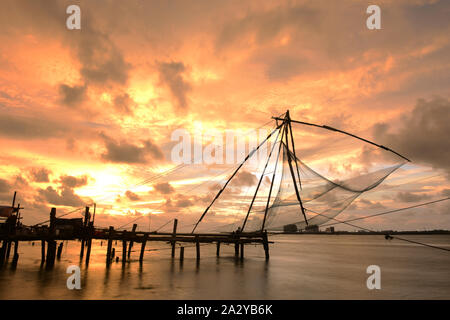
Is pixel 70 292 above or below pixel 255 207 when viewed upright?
below

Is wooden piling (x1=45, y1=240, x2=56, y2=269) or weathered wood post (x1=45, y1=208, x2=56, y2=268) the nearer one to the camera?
weathered wood post (x1=45, y1=208, x2=56, y2=268)

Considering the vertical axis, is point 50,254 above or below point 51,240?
below

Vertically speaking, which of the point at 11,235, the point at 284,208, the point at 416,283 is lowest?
the point at 416,283

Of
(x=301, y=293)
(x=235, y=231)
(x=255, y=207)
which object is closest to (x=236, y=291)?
(x=301, y=293)

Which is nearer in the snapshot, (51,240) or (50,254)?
(51,240)

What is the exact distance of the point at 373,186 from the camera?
15.9m

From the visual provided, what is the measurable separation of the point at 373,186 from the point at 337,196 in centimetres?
189

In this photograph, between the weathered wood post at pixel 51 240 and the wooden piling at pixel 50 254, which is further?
the wooden piling at pixel 50 254
